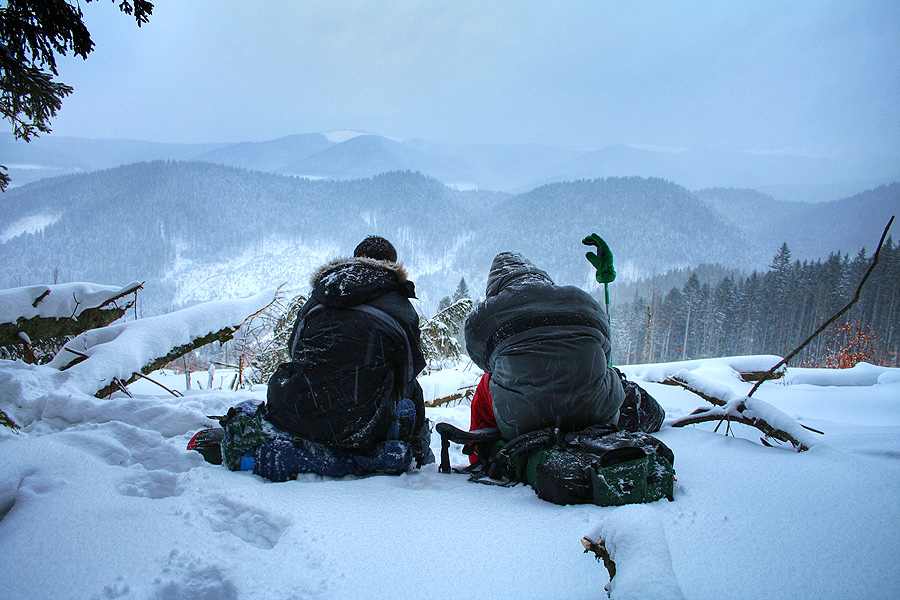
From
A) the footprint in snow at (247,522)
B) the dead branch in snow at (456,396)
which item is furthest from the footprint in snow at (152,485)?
the dead branch in snow at (456,396)

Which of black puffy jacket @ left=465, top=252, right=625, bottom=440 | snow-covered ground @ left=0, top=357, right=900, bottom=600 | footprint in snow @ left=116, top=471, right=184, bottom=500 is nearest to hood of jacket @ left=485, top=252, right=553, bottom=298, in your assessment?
black puffy jacket @ left=465, top=252, right=625, bottom=440

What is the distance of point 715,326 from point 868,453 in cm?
5367

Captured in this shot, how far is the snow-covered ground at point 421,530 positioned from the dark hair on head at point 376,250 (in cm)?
180

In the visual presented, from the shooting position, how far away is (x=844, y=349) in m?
19.1

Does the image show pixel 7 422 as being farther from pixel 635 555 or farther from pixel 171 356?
pixel 635 555

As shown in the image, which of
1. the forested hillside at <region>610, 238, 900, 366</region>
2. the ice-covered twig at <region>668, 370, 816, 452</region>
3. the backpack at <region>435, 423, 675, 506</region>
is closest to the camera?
the backpack at <region>435, 423, 675, 506</region>

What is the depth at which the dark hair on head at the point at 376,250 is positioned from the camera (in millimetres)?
→ 3393

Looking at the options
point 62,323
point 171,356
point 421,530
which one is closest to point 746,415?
point 421,530

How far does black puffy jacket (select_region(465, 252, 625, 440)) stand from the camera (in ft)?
7.89

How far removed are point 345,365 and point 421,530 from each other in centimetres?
120

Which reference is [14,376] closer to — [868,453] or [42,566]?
[42,566]

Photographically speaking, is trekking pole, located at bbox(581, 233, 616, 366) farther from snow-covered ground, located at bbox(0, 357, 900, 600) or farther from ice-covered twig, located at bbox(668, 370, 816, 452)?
snow-covered ground, located at bbox(0, 357, 900, 600)

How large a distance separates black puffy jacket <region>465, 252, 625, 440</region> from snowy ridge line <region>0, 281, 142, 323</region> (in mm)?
5521

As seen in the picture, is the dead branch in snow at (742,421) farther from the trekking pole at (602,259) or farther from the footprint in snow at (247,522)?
the footprint in snow at (247,522)
